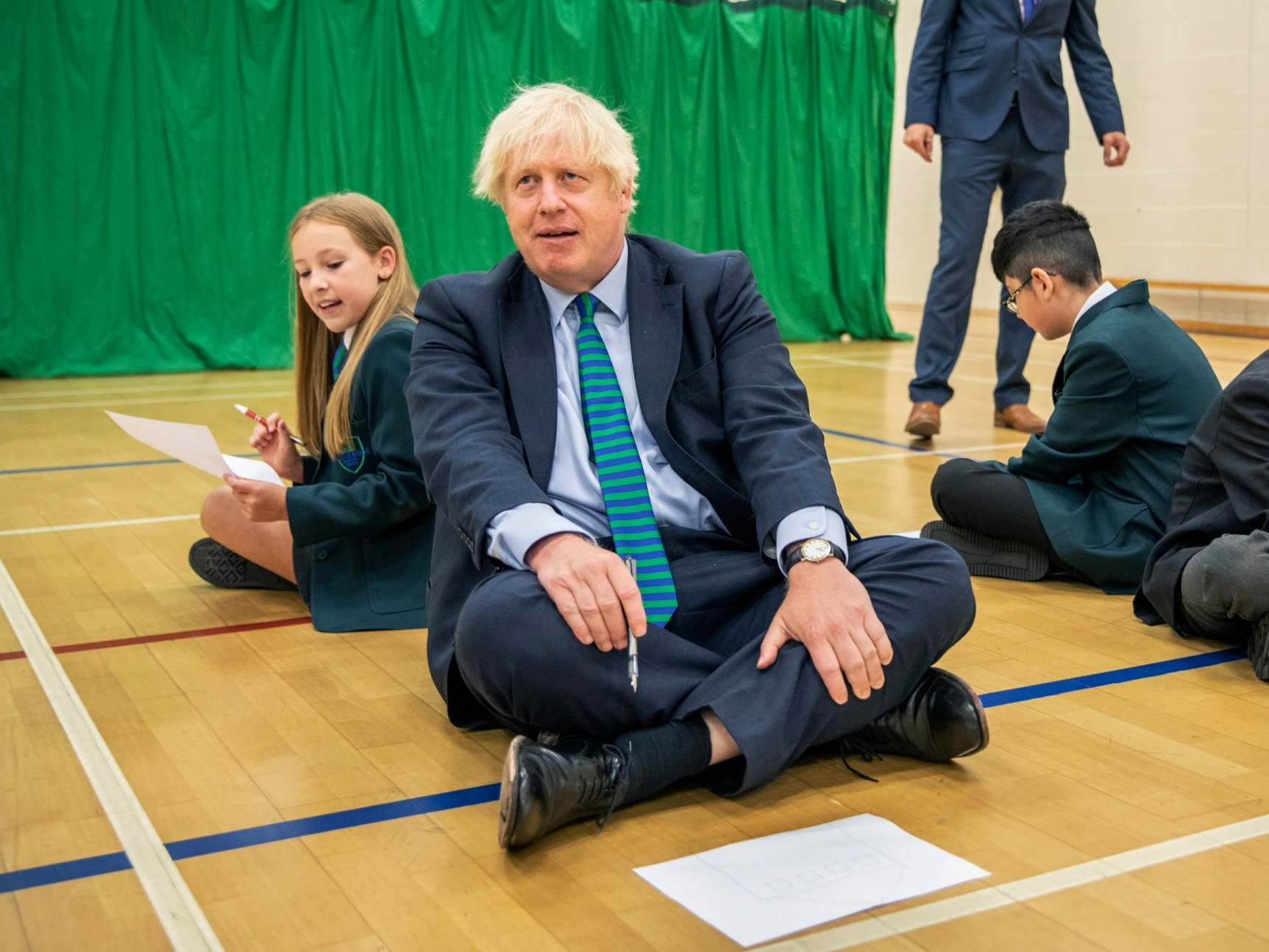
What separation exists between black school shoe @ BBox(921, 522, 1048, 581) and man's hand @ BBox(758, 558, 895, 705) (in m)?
1.08

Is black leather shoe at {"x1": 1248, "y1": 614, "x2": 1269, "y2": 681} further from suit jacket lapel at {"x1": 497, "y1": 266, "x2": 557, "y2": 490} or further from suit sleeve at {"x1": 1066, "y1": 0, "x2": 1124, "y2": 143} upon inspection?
suit sleeve at {"x1": 1066, "y1": 0, "x2": 1124, "y2": 143}

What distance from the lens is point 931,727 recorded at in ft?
5.30

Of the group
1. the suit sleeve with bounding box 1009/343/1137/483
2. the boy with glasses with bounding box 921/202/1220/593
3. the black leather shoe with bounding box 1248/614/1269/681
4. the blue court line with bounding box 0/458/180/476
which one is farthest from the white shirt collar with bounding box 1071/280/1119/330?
the blue court line with bounding box 0/458/180/476

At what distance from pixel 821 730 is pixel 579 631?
31cm

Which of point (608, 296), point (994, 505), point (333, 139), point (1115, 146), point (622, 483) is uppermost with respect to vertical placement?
point (333, 139)

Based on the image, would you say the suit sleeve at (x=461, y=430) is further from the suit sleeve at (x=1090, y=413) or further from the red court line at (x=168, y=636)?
the suit sleeve at (x=1090, y=413)

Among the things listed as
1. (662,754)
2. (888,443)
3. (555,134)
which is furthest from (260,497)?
(888,443)

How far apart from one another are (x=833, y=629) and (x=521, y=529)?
36 cm

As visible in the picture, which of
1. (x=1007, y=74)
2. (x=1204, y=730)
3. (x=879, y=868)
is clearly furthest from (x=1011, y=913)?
(x=1007, y=74)

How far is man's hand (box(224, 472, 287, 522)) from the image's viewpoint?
214 centimetres

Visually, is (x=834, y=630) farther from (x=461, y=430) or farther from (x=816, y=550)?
(x=461, y=430)

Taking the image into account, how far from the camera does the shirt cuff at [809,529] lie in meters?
1.58

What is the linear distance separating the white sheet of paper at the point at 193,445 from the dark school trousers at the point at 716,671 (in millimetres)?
776

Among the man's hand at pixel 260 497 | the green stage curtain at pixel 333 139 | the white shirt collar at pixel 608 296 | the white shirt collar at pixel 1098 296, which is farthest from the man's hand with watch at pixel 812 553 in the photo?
the green stage curtain at pixel 333 139
